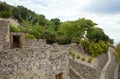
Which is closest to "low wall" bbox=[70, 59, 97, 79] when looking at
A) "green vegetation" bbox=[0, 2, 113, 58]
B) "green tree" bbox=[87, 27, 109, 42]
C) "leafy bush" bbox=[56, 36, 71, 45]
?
"green vegetation" bbox=[0, 2, 113, 58]

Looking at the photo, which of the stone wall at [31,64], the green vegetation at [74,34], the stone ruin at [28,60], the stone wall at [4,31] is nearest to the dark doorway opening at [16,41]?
the stone ruin at [28,60]

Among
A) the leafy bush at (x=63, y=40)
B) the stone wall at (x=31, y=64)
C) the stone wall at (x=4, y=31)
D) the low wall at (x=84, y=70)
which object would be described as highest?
the stone wall at (x=4, y=31)

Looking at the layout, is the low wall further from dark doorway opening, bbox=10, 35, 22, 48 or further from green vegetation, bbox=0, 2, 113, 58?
green vegetation, bbox=0, 2, 113, 58

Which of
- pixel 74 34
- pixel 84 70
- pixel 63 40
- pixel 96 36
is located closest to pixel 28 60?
pixel 84 70

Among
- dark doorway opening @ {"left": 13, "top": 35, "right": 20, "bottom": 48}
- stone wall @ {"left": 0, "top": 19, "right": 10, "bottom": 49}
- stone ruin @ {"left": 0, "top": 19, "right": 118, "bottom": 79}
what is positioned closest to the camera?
stone ruin @ {"left": 0, "top": 19, "right": 118, "bottom": 79}

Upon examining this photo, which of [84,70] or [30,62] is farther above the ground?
[30,62]

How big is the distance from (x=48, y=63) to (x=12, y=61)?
3.68 metres

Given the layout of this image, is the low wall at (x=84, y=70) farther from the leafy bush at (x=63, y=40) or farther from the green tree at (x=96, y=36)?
the green tree at (x=96, y=36)

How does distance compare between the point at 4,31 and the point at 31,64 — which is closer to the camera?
the point at 31,64

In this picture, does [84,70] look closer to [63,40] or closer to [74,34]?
[63,40]

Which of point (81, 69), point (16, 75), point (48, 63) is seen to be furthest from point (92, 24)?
point (16, 75)

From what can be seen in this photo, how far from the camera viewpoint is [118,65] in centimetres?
4078

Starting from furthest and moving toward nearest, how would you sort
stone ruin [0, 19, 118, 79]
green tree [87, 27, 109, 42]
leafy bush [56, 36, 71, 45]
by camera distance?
green tree [87, 27, 109, 42], leafy bush [56, 36, 71, 45], stone ruin [0, 19, 118, 79]

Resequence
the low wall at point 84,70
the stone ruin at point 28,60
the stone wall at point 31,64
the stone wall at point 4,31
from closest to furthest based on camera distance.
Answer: the stone wall at point 31,64 → the stone ruin at point 28,60 → the stone wall at point 4,31 → the low wall at point 84,70
